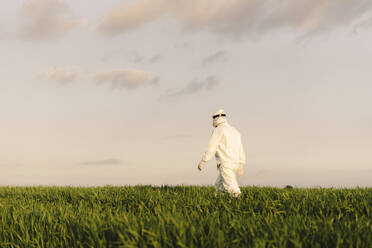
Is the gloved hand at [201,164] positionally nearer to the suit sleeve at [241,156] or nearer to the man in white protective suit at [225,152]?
the man in white protective suit at [225,152]

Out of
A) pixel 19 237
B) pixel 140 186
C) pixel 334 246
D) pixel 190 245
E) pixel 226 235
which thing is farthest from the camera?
pixel 140 186

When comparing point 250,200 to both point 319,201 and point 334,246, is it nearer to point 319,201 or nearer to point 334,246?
point 319,201

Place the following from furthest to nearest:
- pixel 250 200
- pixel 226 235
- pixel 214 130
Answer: pixel 214 130, pixel 250 200, pixel 226 235

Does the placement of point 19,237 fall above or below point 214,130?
below

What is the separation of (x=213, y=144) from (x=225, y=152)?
420 mm

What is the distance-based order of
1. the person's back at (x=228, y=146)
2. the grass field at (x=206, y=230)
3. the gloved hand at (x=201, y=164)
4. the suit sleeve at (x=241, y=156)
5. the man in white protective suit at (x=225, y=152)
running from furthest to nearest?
1. the suit sleeve at (x=241, y=156)
2. the person's back at (x=228, y=146)
3. the man in white protective suit at (x=225, y=152)
4. the gloved hand at (x=201, y=164)
5. the grass field at (x=206, y=230)

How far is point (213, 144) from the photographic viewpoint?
10.0m

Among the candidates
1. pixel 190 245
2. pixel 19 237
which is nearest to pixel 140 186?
pixel 19 237

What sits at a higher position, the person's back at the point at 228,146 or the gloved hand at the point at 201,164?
the person's back at the point at 228,146

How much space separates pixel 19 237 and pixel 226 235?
132 inches

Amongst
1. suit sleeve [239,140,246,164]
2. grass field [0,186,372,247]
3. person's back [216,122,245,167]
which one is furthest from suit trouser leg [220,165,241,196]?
grass field [0,186,372,247]

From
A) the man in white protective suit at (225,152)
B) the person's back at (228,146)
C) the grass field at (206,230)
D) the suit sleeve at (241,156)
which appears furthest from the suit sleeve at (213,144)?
the grass field at (206,230)

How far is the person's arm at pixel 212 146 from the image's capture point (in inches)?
387

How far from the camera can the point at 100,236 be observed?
5656 millimetres
